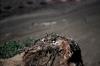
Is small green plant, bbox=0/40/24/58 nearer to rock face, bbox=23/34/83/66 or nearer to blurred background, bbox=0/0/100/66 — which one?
rock face, bbox=23/34/83/66

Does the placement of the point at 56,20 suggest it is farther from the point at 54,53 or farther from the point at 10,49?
the point at 54,53

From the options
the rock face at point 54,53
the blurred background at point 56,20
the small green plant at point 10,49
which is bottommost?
the blurred background at point 56,20

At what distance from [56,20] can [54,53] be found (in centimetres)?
401

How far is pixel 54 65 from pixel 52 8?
16.6 ft

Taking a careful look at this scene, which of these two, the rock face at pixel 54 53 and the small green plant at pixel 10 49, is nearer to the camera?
the rock face at pixel 54 53

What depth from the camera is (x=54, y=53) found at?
3.95 meters

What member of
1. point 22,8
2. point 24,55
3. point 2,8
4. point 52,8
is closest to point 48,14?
point 52,8

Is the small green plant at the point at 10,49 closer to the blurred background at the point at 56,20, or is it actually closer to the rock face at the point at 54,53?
the rock face at the point at 54,53

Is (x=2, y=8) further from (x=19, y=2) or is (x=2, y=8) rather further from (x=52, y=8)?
(x=52, y=8)

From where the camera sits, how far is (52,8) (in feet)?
28.7

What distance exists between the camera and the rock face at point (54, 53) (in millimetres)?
3934

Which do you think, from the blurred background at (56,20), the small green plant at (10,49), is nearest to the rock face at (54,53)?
the small green plant at (10,49)

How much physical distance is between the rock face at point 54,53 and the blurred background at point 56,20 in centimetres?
171

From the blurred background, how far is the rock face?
1705 millimetres
